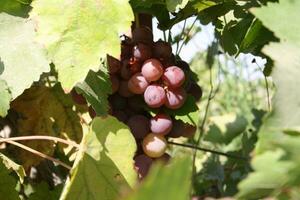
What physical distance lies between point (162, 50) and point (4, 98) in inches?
10.4

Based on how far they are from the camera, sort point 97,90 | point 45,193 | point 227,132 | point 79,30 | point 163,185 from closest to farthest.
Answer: point 163,185
point 79,30
point 97,90
point 45,193
point 227,132

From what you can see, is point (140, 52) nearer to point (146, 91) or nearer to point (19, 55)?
point (146, 91)

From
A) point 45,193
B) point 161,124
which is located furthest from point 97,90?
point 45,193

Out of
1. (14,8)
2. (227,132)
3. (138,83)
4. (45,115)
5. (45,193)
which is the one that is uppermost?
(14,8)

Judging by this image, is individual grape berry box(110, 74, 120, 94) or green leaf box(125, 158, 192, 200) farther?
individual grape berry box(110, 74, 120, 94)

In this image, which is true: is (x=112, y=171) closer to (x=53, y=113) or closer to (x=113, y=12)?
(x=113, y=12)

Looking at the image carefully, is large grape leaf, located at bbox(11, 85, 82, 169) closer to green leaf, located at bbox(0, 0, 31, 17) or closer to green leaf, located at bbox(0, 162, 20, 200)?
green leaf, located at bbox(0, 162, 20, 200)

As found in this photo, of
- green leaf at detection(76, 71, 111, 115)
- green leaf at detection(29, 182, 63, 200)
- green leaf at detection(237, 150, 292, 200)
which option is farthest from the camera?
green leaf at detection(29, 182, 63, 200)

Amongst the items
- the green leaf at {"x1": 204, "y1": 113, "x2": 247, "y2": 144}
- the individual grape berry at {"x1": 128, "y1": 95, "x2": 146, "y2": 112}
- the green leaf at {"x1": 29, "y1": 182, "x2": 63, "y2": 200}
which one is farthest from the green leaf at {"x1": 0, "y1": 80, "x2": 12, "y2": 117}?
the green leaf at {"x1": 204, "y1": 113, "x2": 247, "y2": 144}

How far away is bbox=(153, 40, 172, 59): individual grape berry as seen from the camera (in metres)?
1.08

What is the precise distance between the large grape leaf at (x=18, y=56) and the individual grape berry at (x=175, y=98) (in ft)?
0.65

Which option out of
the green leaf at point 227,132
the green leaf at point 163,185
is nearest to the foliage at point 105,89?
the green leaf at point 163,185

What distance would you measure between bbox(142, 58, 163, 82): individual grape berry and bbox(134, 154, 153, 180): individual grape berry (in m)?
0.12

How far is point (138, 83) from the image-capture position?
1.06 meters
